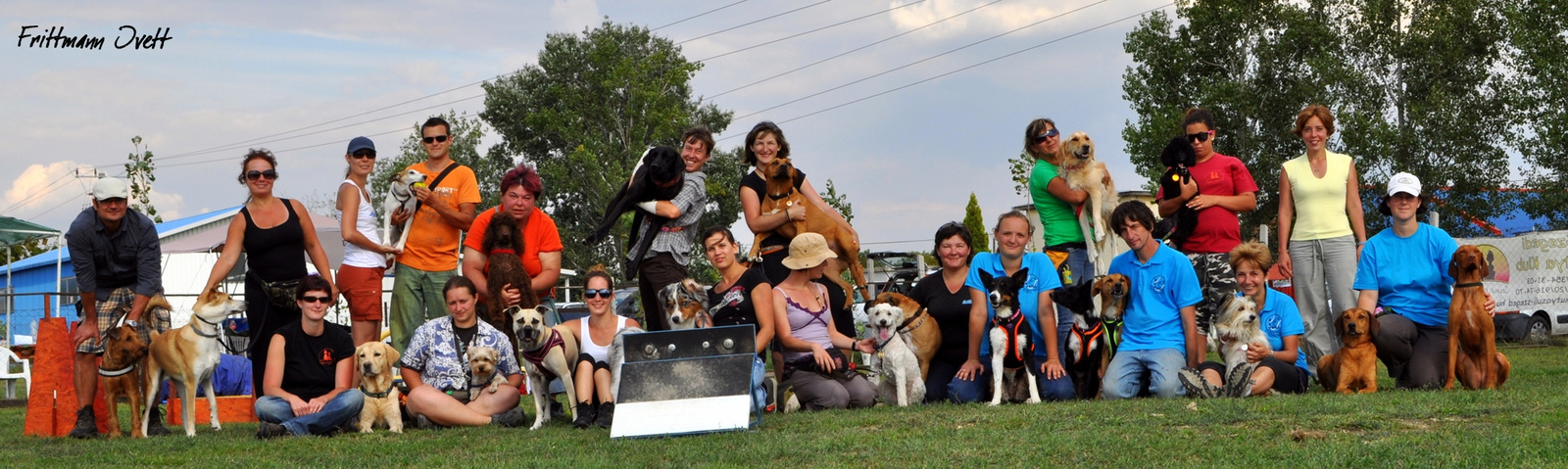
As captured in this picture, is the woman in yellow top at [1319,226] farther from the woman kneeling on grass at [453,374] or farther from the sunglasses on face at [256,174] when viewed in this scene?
the sunglasses on face at [256,174]

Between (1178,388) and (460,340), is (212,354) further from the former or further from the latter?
(1178,388)

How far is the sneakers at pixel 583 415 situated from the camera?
242 inches

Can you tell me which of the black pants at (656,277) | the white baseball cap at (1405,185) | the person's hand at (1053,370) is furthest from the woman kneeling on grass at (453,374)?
the white baseball cap at (1405,185)

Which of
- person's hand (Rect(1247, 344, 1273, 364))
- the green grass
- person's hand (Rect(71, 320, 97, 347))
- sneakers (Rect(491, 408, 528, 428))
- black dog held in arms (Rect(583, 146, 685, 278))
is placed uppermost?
black dog held in arms (Rect(583, 146, 685, 278))

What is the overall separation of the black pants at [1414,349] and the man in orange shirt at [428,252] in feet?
17.1

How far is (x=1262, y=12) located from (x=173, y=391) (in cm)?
2611

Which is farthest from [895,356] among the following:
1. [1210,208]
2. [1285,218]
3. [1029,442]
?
[1285,218]

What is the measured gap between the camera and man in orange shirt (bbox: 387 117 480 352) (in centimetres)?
707

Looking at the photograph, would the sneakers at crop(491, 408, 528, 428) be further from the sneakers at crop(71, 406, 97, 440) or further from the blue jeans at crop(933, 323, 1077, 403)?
the blue jeans at crop(933, 323, 1077, 403)

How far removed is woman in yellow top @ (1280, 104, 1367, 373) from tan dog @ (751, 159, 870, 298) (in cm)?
260

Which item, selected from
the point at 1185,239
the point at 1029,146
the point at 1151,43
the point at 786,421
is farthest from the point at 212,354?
the point at 1151,43

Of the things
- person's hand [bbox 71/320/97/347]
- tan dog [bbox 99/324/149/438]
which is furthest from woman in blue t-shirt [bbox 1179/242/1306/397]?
person's hand [bbox 71/320/97/347]

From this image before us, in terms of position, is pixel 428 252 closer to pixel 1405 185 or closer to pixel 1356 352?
pixel 1356 352

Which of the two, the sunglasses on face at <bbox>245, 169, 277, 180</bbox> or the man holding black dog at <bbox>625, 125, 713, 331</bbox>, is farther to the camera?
the man holding black dog at <bbox>625, 125, 713, 331</bbox>
